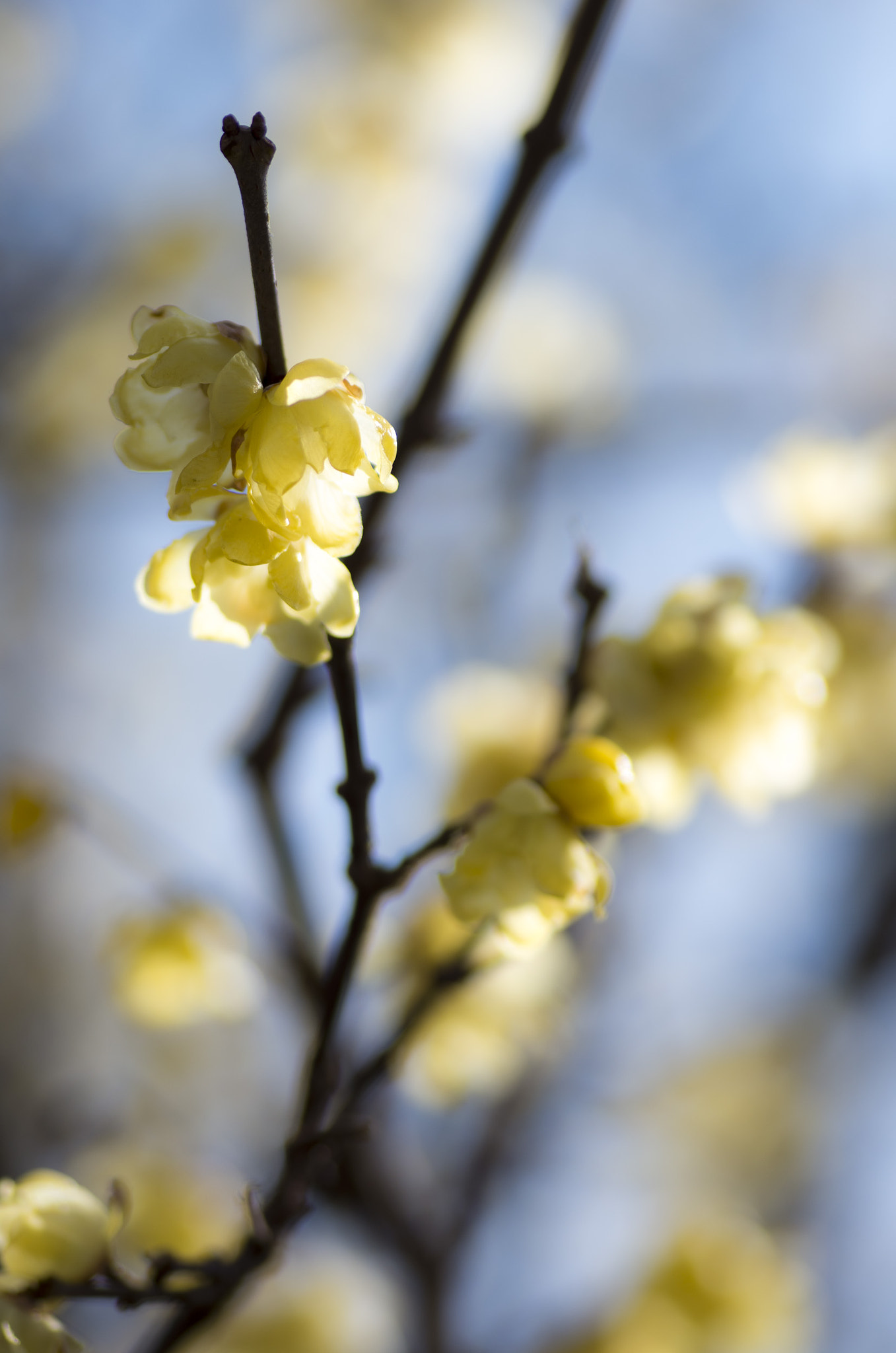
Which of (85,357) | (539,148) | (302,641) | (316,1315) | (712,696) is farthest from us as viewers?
(85,357)

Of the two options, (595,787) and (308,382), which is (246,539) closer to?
(308,382)

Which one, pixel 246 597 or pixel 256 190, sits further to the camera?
pixel 246 597

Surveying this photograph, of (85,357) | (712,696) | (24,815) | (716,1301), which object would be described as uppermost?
(85,357)

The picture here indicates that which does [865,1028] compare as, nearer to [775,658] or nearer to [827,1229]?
[827,1229]

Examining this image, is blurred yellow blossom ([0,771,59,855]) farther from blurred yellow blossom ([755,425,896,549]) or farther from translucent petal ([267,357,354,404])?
blurred yellow blossom ([755,425,896,549])

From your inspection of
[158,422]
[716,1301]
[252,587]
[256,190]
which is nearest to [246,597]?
[252,587]

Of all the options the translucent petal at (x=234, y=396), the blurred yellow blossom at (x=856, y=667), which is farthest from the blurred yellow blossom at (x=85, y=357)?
the translucent petal at (x=234, y=396)
